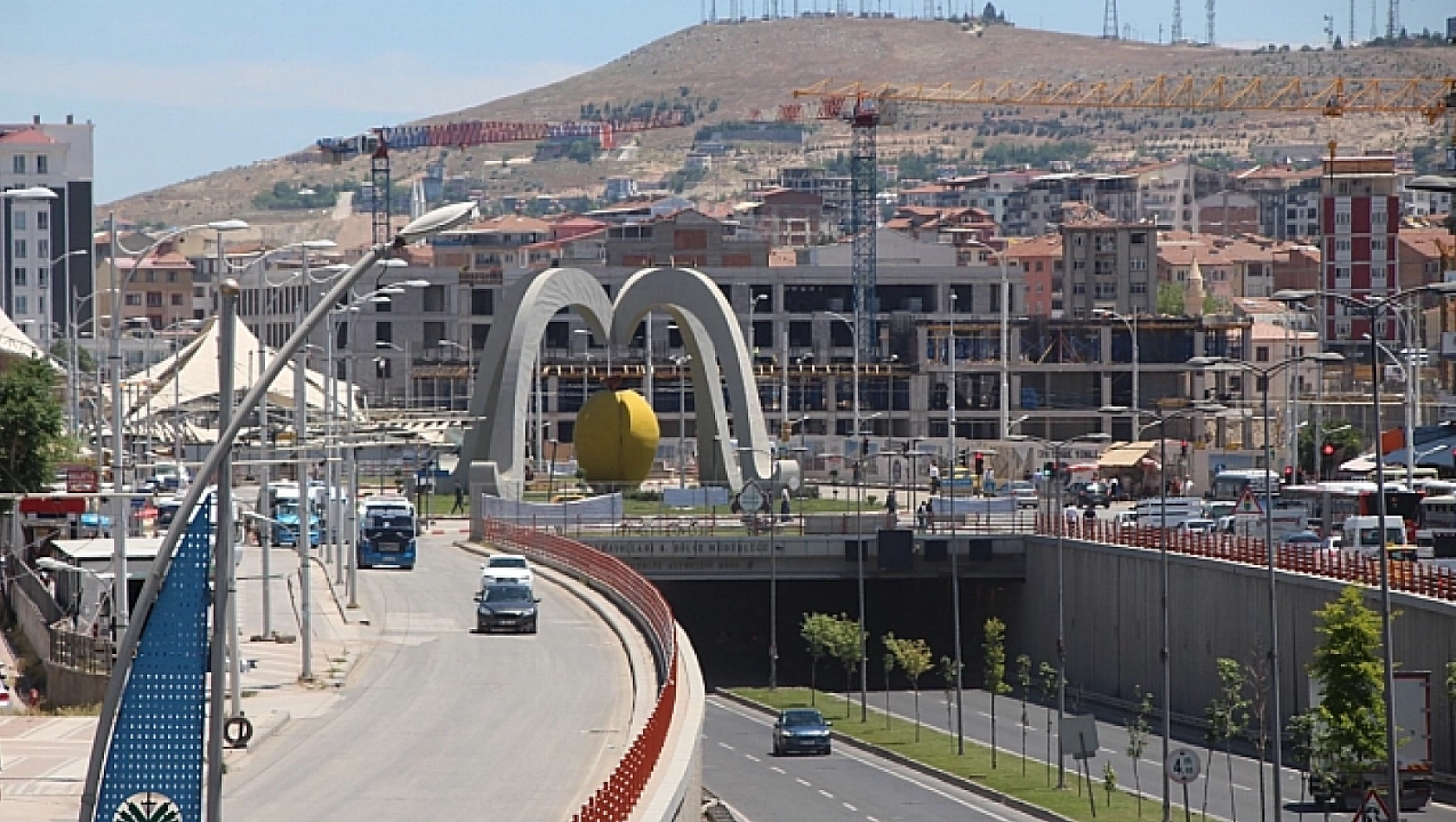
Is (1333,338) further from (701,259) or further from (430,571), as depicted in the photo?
(430,571)

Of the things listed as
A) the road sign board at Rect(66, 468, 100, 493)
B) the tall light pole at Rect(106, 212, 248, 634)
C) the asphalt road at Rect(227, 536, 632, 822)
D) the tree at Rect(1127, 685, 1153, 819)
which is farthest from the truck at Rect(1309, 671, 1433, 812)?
the road sign board at Rect(66, 468, 100, 493)

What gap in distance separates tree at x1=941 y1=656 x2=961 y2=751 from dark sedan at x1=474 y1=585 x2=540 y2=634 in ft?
34.1

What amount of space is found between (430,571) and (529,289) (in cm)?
1922

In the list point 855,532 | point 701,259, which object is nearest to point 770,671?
point 855,532

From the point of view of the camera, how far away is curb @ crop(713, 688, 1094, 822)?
5228 centimetres

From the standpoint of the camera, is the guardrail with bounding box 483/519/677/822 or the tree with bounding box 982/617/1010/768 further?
the tree with bounding box 982/617/1010/768

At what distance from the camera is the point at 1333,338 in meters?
181

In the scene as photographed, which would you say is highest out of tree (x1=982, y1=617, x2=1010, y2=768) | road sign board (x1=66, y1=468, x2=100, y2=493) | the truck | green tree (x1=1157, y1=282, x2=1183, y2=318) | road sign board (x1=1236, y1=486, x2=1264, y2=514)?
green tree (x1=1157, y1=282, x2=1183, y2=318)

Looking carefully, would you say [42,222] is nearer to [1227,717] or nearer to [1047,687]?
[1047,687]

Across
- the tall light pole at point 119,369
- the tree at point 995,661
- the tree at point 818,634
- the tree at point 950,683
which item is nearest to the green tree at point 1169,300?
the tree at point 950,683

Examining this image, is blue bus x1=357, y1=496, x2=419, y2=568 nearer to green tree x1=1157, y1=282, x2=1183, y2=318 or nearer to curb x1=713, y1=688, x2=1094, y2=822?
curb x1=713, y1=688, x2=1094, y2=822

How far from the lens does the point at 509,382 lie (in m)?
90.5

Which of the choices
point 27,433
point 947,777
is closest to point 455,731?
point 947,777

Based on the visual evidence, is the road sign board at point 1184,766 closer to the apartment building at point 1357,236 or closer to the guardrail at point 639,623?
the guardrail at point 639,623
